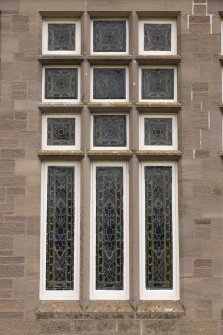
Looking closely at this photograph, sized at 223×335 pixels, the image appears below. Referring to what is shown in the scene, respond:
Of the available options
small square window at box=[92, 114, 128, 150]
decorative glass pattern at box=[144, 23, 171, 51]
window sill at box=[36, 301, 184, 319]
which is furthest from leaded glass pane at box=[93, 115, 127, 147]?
window sill at box=[36, 301, 184, 319]

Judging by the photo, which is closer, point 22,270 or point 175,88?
point 22,270

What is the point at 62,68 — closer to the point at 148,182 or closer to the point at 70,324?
the point at 148,182

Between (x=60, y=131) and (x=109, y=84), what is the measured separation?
2.71 ft

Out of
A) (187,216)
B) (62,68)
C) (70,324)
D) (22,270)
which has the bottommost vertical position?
(70,324)

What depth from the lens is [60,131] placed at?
794cm

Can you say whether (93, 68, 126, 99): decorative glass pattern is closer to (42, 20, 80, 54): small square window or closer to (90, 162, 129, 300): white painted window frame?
(42, 20, 80, 54): small square window

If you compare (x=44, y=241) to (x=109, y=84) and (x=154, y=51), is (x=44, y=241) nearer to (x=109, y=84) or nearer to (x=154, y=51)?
(x=109, y=84)

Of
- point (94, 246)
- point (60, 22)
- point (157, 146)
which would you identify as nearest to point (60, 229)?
point (94, 246)

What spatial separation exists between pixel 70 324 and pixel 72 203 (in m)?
1.40

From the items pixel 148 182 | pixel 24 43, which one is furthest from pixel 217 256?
pixel 24 43

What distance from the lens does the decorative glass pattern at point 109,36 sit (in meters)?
8.07

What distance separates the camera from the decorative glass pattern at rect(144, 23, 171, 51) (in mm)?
8070

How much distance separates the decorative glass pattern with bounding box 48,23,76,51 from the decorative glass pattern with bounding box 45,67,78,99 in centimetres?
27

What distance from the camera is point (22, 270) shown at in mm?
7516
